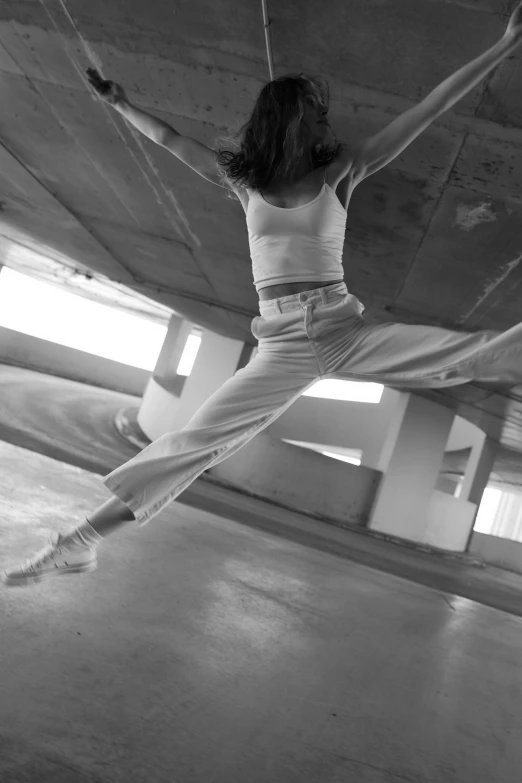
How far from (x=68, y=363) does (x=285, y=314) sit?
20603 millimetres

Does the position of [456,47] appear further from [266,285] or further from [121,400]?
[121,400]

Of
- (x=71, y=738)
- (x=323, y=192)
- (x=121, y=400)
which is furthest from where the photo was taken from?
(x=121, y=400)

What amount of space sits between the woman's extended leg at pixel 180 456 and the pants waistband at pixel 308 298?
17 cm

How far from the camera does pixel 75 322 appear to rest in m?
22.1

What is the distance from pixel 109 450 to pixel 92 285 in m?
6.55

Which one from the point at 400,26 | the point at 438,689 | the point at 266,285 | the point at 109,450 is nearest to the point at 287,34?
the point at 400,26

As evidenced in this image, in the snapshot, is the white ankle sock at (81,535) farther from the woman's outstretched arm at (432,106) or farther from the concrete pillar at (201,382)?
the concrete pillar at (201,382)

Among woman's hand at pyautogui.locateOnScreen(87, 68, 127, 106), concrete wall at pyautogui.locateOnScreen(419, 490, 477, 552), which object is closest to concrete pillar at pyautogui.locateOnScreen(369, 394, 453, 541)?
concrete wall at pyautogui.locateOnScreen(419, 490, 477, 552)

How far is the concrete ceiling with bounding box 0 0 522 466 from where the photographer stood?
9.82ft

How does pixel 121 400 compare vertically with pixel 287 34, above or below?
below

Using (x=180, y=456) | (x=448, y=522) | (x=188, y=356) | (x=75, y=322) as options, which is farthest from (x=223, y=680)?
(x=188, y=356)

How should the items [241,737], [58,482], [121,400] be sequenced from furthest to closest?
[121,400], [58,482], [241,737]

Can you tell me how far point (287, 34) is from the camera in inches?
122

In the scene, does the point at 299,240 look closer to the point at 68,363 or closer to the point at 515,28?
the point at 515,28
